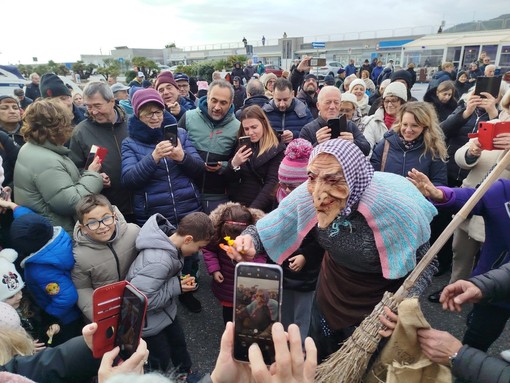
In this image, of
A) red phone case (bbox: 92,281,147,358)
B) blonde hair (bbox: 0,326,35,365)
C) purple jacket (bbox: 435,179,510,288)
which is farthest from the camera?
purple jacket (bbox: 435,179,510,288)

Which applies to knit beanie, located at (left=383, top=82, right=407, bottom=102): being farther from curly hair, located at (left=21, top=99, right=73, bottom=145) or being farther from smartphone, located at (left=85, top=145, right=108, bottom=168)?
curly hair, located at (left=21, top=99, right=73, bottom=145)

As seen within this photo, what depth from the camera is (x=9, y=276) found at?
6.72ft

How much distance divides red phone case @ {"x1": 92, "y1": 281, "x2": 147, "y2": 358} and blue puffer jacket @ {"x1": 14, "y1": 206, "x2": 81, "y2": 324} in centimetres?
97

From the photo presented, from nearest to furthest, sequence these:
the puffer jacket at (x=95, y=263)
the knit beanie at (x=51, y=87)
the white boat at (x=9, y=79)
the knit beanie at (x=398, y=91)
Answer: the puffer jacket at (x=95, y=263) < the knit beanie at (x=51, y=87) < the knit beanie at (x=398, y=91) < the white boat at (x=9, y=79)

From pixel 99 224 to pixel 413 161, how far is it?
2691 millimetres

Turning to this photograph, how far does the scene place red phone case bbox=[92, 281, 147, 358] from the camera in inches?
52.2

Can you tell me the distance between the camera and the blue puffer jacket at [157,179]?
2.85 meters

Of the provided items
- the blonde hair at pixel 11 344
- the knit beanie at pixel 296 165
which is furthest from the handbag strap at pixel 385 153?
the blonde hair at pixel 11 344

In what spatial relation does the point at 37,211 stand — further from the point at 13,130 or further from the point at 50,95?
the point at 50,95

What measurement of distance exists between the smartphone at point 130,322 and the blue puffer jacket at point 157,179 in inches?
60.5

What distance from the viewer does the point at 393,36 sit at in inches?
1487

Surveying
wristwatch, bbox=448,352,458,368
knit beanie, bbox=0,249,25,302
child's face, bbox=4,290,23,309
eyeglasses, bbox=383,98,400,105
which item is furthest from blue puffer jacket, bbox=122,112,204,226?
eyeglasses, bbox=383,98,400,105

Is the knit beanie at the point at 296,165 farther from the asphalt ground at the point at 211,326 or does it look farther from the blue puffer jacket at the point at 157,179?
the asphalt ground at the point at 211,326

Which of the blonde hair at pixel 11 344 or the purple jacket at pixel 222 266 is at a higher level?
the blonde hair at pixel 11 344
